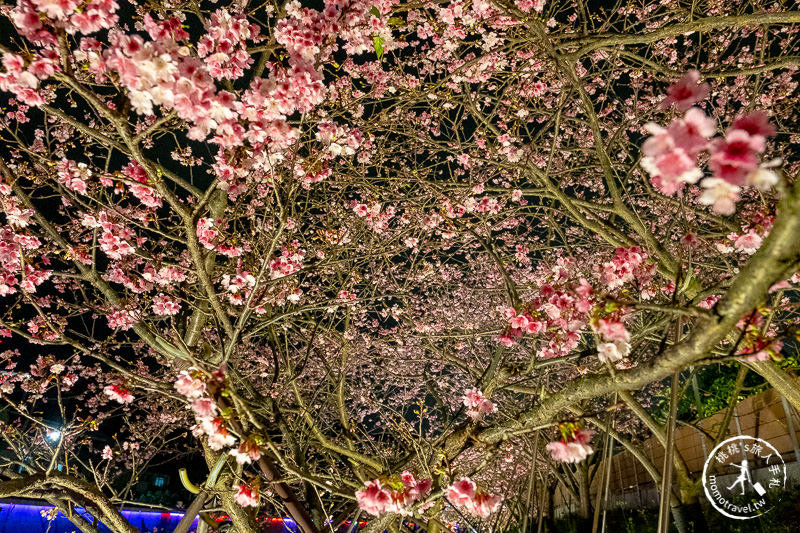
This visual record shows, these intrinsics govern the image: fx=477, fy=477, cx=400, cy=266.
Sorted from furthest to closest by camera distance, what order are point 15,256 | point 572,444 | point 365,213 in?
1. point 365,213
2. point 15,256
3. point 572,444

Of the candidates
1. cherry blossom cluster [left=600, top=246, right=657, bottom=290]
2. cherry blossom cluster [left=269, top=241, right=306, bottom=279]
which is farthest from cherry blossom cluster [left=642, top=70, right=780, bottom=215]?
cherry blossom cluster [left=269, top=241, right=306, bottom=279]

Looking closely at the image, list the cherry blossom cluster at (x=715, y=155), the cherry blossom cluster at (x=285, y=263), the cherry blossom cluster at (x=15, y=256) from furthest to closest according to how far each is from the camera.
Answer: the cherry blossom cluster at (x=285, y=263), the cherry blossom cluster at (x=15, y=256), the cherry blossom cluster at (x=715, y=155)

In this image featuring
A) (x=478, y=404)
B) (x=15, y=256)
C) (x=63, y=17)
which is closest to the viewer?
(x=63, y=17)

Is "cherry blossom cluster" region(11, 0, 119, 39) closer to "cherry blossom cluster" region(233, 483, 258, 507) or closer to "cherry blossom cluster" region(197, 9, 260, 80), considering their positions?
"cherry blossom cluster" region(197, 9, 260, 80)

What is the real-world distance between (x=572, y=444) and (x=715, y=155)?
1476 mm

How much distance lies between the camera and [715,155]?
1.43 metres

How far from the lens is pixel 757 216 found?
2.80m

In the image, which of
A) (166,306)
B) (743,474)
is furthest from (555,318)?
(743,474)

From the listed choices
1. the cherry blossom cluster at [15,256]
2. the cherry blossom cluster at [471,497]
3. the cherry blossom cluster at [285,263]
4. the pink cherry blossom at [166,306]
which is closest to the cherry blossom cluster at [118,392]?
the cherry blossom cluster at [15,256]

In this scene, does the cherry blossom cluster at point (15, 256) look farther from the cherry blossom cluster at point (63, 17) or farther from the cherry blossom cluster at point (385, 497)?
the cherry blossom cluster at point (385, 497)

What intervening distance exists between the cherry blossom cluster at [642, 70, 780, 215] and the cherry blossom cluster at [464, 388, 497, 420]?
7.22 ft

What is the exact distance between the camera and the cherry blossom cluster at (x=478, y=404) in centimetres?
333

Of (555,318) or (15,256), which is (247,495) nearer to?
(555,318)

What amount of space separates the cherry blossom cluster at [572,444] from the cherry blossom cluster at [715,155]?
130cm
